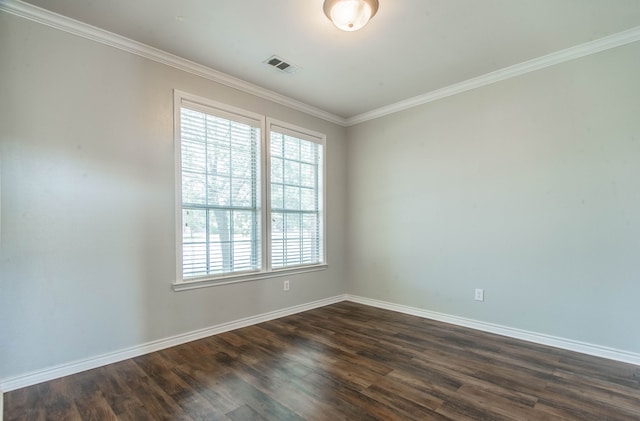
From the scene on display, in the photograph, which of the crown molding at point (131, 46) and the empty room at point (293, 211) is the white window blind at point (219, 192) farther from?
the crown molding at point (131, 46)

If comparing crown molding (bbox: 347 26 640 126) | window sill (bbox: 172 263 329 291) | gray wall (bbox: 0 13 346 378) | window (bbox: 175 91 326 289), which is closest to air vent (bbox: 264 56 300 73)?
window (bbox: 175 91 326 289)

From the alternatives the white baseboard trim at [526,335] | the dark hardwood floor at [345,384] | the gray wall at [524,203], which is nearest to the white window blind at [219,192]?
the dark hardwood floor at [345,384]

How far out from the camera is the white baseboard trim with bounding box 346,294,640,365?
8.30ft

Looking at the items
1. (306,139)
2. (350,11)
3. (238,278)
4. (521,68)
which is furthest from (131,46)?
(521,68)

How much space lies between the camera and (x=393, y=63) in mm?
3014

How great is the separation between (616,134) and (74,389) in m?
4.72

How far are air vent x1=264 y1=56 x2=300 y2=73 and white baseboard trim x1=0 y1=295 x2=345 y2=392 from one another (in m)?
2.75

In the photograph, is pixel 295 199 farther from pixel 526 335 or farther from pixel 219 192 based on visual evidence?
pixel 526 335

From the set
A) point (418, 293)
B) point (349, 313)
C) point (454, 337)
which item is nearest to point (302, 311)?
point (349, 313)

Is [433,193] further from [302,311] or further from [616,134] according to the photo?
[302,311]

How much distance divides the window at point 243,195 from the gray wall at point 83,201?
0.55ft

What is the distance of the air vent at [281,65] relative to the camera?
292 cm

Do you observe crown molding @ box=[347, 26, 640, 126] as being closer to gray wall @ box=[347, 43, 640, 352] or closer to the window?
gray wall @ box=[347, 43, 640, 352]

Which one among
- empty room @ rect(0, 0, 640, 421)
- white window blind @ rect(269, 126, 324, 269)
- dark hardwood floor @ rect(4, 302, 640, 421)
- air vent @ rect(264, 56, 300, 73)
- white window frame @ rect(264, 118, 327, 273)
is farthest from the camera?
white window blind @ rect(269, 126, 324, 269)
